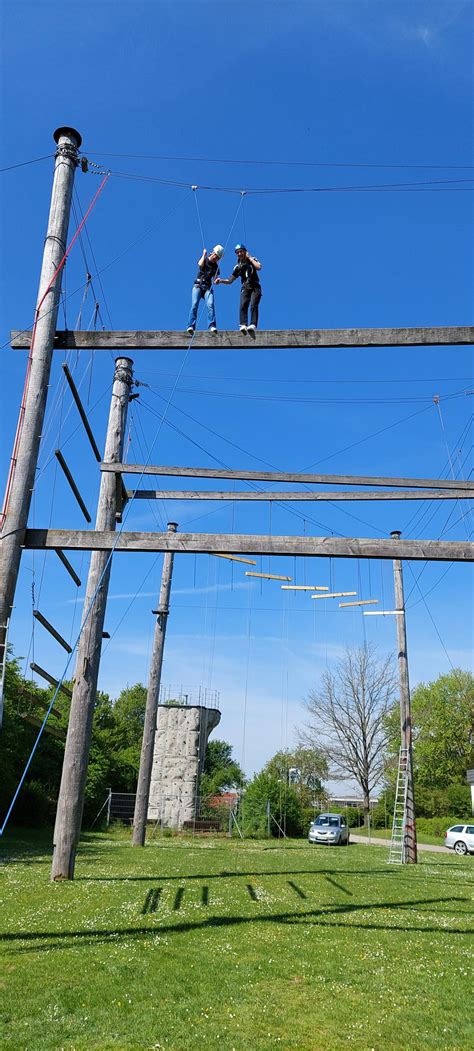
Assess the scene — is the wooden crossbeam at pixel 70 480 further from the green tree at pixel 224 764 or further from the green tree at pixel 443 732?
the green tree at pixel 224 764

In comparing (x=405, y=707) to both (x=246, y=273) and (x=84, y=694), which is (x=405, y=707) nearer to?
(x=84, y=694)

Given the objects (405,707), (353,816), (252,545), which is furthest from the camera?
(353,816)

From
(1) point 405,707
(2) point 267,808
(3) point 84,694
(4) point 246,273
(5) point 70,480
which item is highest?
(4) point 246,273

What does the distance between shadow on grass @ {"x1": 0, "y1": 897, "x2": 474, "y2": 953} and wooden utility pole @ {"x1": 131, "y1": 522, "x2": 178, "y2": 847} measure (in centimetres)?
903

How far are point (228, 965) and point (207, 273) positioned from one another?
7.61 metres

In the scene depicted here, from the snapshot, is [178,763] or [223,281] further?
[178,763]

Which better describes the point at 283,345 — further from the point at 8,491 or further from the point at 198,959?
the point at 198,959

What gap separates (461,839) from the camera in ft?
87.3

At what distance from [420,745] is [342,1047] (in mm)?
51332

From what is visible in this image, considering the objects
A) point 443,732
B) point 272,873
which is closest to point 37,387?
point 272,873

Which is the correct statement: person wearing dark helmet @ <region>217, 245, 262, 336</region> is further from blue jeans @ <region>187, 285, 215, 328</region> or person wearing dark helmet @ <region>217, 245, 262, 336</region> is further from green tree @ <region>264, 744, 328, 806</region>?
green tree @ <region>264, 744, 328, 806</region>

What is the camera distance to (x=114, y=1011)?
5172 millimetres

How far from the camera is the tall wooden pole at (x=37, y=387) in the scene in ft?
23.4

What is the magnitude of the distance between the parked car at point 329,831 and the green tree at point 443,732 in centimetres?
2255
